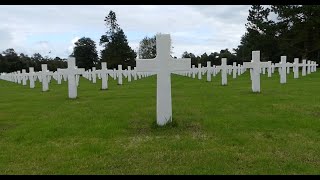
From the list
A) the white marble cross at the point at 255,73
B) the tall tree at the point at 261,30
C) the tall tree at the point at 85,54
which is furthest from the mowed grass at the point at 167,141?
the tall tree at the point at 85,54

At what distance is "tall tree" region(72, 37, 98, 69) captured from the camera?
9394cm

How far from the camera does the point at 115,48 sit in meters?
82.6

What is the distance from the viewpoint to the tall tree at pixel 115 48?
8200 centimetres

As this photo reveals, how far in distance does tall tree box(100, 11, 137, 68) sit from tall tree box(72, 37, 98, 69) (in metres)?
5.90

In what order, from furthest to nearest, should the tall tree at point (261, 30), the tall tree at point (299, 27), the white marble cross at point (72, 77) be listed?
the tall tree at point (261, 30) → the tall tree at point (299, 27) → the white marble cross at point (72, 77)

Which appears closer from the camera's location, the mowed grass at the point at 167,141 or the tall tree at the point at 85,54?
the mowed grass at the point at 167,141

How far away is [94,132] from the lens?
26.1ft

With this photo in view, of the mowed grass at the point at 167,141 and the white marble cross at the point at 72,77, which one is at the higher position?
the white marble cross at the point at 72,77

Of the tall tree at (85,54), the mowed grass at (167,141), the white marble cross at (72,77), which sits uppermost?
the tall tree at (85,54)

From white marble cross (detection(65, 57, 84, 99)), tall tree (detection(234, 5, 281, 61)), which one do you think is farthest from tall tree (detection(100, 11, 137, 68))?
white marble cross (detection(65, 57, 84, 99))

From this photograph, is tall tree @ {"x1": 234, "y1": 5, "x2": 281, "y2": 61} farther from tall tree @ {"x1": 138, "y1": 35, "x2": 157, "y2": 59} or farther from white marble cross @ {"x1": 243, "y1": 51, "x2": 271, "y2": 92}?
tall tree @ {"x1": 138, "y1": 35, "x2": 157, "y2": 59}

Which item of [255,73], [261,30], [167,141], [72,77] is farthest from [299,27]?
[167,141]

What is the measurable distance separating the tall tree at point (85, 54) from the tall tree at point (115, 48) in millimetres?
5903

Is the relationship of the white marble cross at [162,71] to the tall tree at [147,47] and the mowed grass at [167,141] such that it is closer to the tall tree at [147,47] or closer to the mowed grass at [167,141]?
the mowed grass at [167,141]
